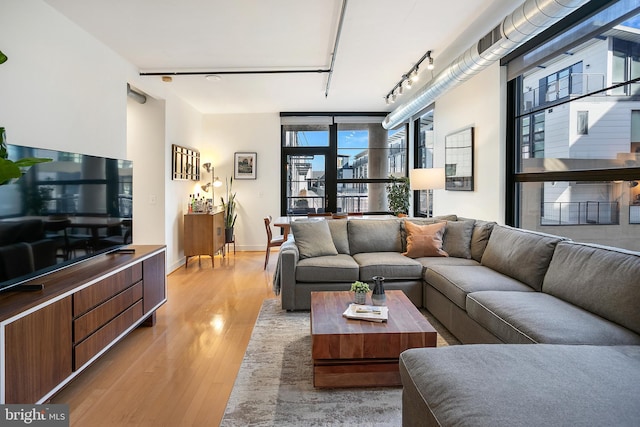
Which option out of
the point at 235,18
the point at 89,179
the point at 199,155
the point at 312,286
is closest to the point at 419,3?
the point at 235,18

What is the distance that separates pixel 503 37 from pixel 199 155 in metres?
5.46

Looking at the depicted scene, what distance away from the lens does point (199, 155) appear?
6.95 m

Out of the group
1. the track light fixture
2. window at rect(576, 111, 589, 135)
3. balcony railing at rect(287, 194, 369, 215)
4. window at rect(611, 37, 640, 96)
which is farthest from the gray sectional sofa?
balcony railing at rect(287, 194, 369, 215)

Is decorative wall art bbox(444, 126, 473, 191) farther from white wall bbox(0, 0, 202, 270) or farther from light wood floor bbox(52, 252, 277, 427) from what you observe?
white wall bbox(0, 0, 202, 270)

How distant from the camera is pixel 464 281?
2.97 meters

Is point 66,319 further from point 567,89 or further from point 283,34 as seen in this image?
point 567,89

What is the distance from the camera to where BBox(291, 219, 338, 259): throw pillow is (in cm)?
398

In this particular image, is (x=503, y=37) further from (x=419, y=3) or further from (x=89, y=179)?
(x=89, y=179)

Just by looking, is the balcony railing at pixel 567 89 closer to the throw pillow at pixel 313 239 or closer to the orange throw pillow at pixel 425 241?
the orange throw pillow at pixel 425 241

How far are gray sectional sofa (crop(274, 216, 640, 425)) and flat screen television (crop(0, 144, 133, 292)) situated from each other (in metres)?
1.58

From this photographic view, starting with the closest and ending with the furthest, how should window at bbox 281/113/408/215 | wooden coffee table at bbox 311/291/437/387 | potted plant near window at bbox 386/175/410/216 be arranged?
1. wooden coffee table at bbox 311/291/437/387
2. potted plant near window at bbox 386/175/410/216
3. window at bbox 281/113/408/215

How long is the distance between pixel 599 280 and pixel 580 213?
47.5 inches

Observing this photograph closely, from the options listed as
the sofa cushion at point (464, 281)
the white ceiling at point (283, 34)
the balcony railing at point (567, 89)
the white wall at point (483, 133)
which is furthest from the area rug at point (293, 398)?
the white ceiling at point (283, 34)

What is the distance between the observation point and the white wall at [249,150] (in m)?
7.28
